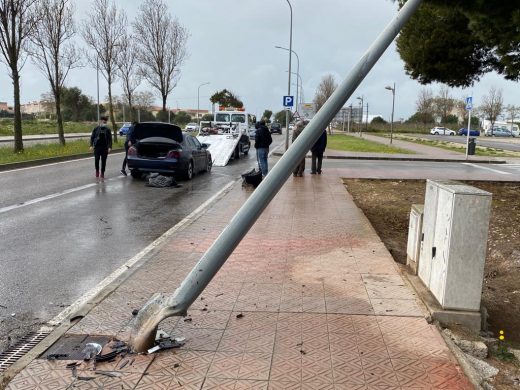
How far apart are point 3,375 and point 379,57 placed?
358 cm

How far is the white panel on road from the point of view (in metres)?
21.3

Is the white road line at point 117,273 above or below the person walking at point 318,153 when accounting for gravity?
below

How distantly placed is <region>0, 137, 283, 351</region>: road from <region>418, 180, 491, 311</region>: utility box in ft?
11.9

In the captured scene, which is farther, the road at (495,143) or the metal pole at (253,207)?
the road at (495,143)

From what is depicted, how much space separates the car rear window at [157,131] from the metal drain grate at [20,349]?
1130 cm

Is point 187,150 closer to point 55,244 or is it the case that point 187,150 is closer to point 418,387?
point 55,244

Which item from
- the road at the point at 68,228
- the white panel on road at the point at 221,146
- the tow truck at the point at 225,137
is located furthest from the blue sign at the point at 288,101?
the road at the point at 68,228

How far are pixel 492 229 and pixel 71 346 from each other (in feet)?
24.3

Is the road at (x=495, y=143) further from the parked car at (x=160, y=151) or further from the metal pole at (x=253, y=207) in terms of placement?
the metal pole at (x=253, y=207)

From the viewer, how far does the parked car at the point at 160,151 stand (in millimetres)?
14680

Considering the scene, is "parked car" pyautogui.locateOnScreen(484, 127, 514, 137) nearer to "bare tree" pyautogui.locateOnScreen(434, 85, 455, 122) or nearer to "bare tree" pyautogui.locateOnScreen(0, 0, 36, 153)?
"bare tree" pyautogui.locateOnScreen(434, 85, 455, 122)

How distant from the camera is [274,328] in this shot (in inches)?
166

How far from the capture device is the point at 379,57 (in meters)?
3.89

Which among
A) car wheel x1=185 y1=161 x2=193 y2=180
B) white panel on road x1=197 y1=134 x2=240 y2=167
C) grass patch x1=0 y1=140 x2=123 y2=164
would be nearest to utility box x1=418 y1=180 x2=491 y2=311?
car wheel x1=185 y1=161 x2=193 y2=180
